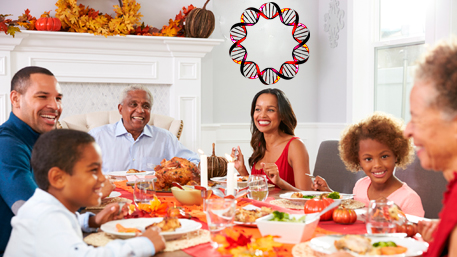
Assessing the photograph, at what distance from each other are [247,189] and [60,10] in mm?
3364

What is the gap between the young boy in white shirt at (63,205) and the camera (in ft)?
3.51

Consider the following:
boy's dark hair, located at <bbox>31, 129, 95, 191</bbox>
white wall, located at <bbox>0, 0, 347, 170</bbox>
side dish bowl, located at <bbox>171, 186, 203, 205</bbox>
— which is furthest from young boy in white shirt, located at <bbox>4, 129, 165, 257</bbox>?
white wall, located at <bbox>0, 0, 347, 170</bbox>

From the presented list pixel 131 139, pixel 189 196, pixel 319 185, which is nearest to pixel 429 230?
pixel 189 196

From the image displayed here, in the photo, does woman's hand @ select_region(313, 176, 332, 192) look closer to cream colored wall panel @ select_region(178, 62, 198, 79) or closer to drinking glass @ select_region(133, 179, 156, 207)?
drinking glass @ select_region(133, 179, 156, 207)

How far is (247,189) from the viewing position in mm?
1864

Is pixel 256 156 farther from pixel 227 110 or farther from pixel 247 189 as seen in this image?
pixel 227 110

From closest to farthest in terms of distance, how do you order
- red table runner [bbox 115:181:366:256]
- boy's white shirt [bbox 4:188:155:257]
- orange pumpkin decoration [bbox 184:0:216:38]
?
boy's white shirt [bbox 4:188:155:257], red table runner [bbox 115:181:366:256], orange pumpkin decoration [bbox 184:0:216:38]

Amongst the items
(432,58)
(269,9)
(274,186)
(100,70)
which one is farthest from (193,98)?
(432,58)

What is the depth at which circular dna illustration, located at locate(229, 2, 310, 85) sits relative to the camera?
533 centimetres

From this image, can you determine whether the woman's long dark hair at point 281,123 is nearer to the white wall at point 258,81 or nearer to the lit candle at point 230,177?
the lit candle at point 230,177

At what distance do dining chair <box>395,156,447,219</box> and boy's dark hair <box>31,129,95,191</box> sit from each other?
1621 mm

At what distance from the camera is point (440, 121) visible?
2.84 feet

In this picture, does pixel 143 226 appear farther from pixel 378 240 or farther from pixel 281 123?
pixel 281 123

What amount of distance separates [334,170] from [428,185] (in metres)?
0.85
